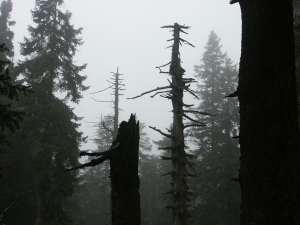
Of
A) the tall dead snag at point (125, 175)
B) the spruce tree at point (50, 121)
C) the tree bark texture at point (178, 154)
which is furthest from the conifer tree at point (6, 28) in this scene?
the tall dead snag at point (125, 175)

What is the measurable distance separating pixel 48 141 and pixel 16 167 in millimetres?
5918

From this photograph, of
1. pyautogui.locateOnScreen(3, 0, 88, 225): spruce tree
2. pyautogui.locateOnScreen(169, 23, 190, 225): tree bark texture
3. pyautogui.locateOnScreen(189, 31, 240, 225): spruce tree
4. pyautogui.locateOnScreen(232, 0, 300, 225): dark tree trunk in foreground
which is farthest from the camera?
pyautogui.locateOnScreen(189, 31, 240, 225): spruce tree

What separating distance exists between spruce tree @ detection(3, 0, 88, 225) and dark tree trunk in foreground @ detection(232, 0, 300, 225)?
13.1m

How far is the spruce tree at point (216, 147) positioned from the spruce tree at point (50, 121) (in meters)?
13.0

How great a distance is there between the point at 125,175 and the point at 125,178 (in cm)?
4

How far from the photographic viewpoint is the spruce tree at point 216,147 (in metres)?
18.7

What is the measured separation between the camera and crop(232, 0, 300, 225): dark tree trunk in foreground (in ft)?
5.86

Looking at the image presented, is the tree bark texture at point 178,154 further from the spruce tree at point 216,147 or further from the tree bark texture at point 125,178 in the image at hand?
the spruce tree at point 216,147

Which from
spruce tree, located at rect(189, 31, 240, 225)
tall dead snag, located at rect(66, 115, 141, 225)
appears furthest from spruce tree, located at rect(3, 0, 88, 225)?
spruce tree, located at rect(189, 31, 240, 225)

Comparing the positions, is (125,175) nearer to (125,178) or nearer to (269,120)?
(125,178)

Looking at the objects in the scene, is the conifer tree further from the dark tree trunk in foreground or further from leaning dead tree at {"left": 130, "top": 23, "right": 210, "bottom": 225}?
the dark tree trunk in foreground

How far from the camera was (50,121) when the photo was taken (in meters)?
13.8

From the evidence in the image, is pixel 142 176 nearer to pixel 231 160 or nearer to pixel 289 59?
pixel 231 160

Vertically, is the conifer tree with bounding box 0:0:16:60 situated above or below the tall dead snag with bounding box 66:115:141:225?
above
